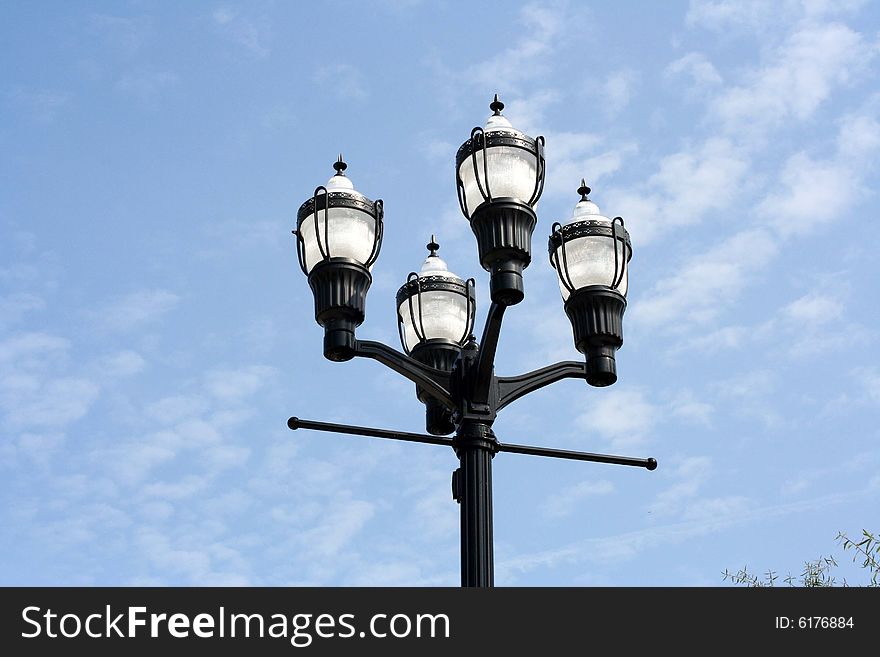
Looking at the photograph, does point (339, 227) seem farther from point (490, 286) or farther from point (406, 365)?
point (490, 286)

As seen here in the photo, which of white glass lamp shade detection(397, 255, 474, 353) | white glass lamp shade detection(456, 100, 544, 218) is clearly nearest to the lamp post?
white glass lamp shade detection(456, 100, 544, 218)

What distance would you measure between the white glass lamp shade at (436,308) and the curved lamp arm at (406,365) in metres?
0.82

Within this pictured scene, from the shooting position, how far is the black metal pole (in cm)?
762

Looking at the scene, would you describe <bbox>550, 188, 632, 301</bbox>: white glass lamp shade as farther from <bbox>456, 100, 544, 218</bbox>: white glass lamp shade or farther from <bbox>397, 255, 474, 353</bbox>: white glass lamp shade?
<bbox>397, 255, 474, 353</bbox>: white glass lamp shade

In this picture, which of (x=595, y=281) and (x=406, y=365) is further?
(x=595, y=281)

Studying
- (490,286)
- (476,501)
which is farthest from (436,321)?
(476,501)

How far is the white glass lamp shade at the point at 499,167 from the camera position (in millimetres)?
8094

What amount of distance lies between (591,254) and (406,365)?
1379 millimetres

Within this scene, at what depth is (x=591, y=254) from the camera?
8617mm
